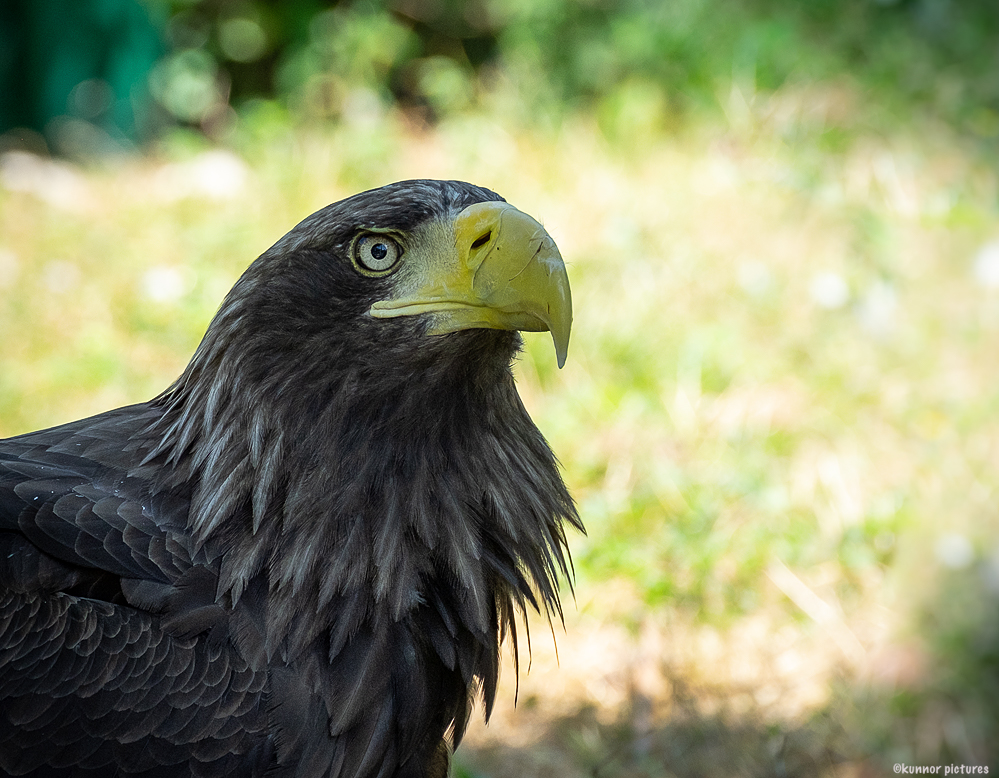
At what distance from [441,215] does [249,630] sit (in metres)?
0.84

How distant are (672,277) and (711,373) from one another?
28.9 inches

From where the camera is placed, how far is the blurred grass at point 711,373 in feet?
9.89

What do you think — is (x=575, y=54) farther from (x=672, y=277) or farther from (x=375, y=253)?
(x=375, y=253)

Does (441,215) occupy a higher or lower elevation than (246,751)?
higher

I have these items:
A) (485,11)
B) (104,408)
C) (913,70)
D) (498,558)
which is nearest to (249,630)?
(498,558)

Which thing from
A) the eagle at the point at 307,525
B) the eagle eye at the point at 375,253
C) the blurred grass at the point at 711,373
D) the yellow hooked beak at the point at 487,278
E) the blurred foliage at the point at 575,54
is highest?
the blurred foliage at the point at 575,54

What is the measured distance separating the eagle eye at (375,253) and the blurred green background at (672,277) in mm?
1638

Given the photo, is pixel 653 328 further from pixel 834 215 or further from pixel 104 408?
pixel 104 408

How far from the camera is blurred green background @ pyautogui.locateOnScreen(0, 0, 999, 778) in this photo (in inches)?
121

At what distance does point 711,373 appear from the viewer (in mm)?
4102

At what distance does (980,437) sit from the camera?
3.63 metres

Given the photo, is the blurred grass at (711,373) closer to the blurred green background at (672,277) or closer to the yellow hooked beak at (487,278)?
the blurred green background at (672,277)

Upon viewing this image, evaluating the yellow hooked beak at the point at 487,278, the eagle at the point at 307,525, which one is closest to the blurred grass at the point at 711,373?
the eagle at the point at 307,525

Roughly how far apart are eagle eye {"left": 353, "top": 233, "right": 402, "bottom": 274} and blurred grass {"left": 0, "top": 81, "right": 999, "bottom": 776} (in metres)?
1.66
